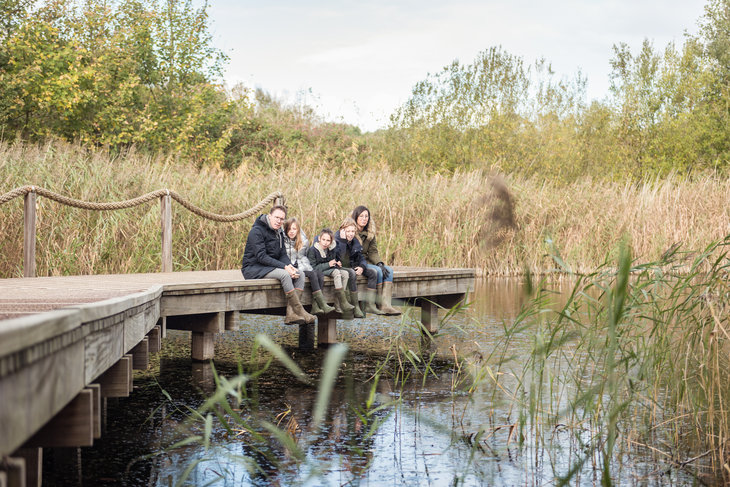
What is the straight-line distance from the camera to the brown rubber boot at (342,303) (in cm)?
842

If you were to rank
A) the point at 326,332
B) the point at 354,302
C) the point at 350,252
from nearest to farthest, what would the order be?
the point at 354,302, the point at 350,252, the point at 326,332

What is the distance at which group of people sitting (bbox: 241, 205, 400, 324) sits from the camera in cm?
798

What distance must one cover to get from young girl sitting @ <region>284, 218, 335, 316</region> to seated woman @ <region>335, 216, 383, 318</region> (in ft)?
1.12

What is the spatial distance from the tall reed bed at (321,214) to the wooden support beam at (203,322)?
2.50 meters

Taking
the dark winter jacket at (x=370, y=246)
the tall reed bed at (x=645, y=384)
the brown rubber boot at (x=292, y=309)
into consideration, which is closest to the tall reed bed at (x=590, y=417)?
the tall reed bed at (x=645, y=384)

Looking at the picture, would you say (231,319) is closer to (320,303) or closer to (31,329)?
(320,303)

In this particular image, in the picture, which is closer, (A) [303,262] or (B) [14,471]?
(B) [14,471]

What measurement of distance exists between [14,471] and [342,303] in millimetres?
6293

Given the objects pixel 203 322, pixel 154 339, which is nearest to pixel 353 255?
pixel 203 322

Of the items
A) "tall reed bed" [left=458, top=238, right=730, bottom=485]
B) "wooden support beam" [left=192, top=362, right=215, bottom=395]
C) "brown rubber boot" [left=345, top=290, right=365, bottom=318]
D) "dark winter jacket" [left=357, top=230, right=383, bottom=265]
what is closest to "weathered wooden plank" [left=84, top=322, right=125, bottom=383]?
"tall reed bed" [left=458, top=238, right=730, bottom=485]

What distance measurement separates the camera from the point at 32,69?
771 inches

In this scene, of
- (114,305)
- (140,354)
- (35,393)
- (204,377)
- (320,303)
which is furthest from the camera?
(320,303)

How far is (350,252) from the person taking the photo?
29.1 ft

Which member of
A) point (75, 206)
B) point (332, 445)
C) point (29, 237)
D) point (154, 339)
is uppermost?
point (75, 206)
